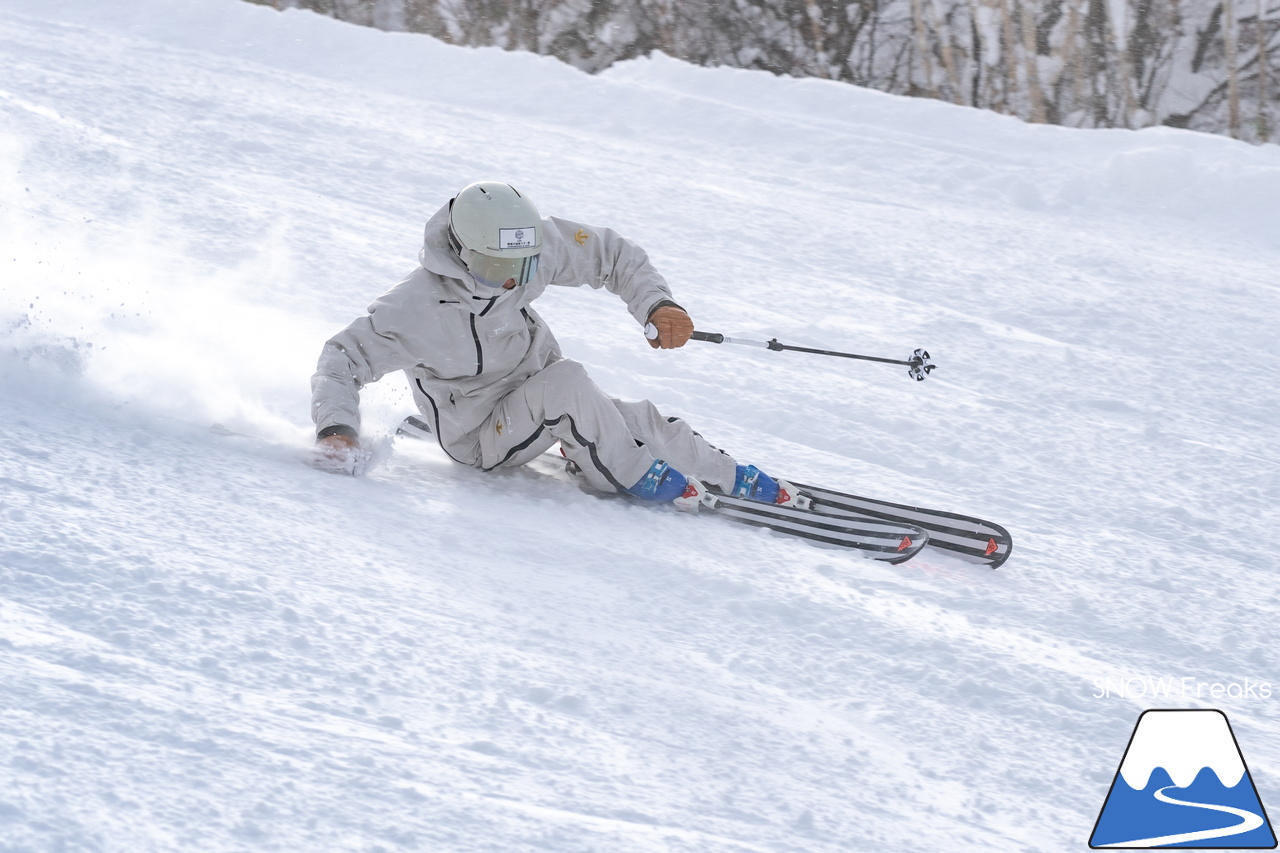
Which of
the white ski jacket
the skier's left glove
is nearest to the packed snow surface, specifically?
the white ski jacket

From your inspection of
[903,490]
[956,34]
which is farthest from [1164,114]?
[903,490]

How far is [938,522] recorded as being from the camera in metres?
3.69

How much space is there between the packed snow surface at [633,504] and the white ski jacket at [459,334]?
211mm

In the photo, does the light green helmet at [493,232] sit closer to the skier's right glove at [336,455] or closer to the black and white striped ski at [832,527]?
the skier's right glove at [336,455]

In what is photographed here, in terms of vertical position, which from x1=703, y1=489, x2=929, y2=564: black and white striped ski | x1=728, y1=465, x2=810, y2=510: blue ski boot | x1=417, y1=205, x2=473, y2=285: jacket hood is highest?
x1=417, y1=205, x2=473, y2=285: jacket hood

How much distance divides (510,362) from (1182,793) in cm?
222

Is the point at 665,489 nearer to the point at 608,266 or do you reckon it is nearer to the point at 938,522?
the point at 608,266

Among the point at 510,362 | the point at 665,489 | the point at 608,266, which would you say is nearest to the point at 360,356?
the point at 510,362

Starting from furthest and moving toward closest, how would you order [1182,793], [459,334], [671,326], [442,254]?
[671,326]
[459,334]
[442,254]
[1182,793]

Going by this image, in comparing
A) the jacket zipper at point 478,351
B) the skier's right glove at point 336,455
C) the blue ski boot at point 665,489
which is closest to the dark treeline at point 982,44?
the blue ski boot at point 665,489

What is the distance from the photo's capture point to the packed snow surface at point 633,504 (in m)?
1.94

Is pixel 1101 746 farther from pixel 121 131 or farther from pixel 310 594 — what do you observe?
pixel 121 131

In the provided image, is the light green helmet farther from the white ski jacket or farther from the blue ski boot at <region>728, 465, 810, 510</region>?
the blue ski boot at <region>728, 465, 810, 510</region>

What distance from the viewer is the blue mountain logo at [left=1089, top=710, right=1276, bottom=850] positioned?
6.88ft
